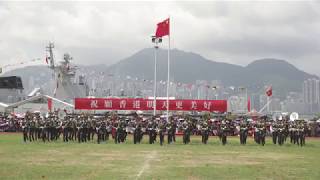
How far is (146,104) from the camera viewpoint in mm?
51781

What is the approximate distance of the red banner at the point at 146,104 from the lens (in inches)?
2000

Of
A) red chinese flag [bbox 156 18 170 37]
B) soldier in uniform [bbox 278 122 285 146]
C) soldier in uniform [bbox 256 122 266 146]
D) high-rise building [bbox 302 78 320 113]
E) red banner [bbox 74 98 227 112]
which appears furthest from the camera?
high-rise building [bbox 302 78 320 113]

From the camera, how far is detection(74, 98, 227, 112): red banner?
50812 mm

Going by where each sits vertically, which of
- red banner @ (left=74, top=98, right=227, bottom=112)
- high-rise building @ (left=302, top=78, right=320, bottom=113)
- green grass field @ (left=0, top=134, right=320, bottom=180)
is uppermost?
high-rise building @ (left=302, top=78, right=320, bottom=113)

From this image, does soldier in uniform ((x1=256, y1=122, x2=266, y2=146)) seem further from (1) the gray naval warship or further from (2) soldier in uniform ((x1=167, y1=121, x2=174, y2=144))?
(1) the gray naval warship

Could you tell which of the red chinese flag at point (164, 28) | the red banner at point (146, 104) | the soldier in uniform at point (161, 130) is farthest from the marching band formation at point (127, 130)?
the red banner at point (146, 104)

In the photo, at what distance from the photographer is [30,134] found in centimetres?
3728

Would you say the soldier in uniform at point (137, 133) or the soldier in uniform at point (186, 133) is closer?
the soldier in uniform at point (137, 133)

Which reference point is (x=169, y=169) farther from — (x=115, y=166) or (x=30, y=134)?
(x=30, y=134)

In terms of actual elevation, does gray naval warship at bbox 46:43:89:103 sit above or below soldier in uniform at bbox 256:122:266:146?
above

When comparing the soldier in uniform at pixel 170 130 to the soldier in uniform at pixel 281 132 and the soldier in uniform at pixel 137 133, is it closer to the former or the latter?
the soldier in uniform at pixel 137 133

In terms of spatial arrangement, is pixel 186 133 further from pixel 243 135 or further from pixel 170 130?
pixel 243 135

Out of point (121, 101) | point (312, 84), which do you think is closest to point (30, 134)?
point (121, 101)

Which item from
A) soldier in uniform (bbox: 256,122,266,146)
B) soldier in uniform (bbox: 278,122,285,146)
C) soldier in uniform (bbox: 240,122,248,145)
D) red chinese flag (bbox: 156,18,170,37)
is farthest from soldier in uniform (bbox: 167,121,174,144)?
red chinese flag (bbox: 156,18,170,37)
